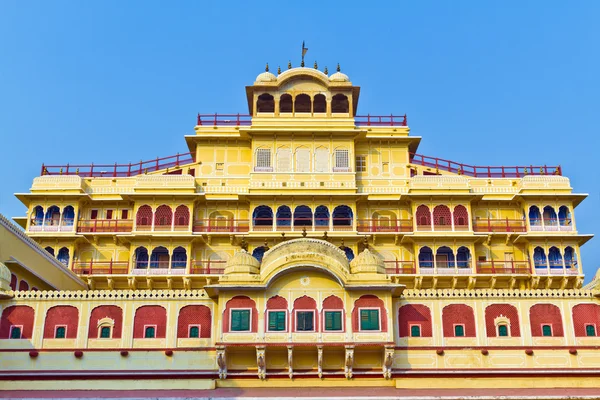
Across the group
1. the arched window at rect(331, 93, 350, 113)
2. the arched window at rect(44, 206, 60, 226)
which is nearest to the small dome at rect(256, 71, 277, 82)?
the arched window at rect(331, 93, 350, 113)

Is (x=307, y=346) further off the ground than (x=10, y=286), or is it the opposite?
(x=10, y=286)

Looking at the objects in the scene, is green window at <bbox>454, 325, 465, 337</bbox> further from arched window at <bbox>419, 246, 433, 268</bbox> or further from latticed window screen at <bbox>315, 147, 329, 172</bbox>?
latticed window screen at <bbox>315, 147, 329, 172</bbox>

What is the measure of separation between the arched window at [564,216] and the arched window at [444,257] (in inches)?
252

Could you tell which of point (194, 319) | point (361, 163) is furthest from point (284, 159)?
point (194, 319)

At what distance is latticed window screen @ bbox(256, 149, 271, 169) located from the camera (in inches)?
1699

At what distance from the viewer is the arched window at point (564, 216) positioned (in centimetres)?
4228

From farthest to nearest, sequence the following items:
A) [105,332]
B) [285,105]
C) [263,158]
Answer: [285,105] → [263,158] → [105,332]

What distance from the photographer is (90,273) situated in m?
41.2

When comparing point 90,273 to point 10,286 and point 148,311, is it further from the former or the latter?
point 148,311

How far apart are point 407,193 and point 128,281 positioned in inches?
629

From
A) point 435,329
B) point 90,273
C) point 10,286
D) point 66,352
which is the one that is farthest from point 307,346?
point 90,273

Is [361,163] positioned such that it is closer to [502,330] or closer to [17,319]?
[502,330]

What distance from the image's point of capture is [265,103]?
4616 centimetres

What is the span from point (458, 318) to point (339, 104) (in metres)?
19.3
